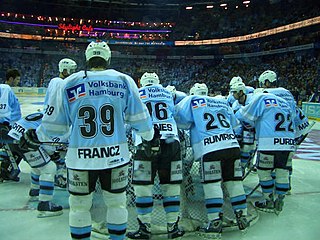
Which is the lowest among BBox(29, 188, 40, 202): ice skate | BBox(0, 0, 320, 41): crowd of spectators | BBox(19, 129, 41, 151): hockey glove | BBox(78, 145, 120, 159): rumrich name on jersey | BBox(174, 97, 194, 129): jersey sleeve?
BBox(29, 188, 40, 202): ice skate

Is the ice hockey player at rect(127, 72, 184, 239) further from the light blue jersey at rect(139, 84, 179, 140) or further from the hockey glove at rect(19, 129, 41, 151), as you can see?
the hockey glove at rect(19, 129, 41, 151)

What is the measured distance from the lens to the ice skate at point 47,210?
3.50m

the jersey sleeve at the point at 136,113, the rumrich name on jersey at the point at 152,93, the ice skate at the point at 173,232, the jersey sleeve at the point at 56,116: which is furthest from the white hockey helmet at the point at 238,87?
the jersey sleeve at the point at 56,116

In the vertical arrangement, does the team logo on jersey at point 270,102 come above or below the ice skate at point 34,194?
above

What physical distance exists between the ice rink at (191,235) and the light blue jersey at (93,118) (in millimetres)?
1180

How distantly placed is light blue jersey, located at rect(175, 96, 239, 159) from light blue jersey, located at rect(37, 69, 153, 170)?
41.6 inches

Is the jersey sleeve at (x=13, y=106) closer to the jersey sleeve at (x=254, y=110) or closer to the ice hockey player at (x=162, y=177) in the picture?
the ice hockey player at (x=162, y=177)

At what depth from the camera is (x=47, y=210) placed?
3.55 meters

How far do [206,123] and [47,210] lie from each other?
1877 millimetres

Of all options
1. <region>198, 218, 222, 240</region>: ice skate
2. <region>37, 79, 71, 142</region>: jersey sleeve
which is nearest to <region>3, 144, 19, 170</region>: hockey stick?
<region>37, 79, 71, 142</region>: jersey sleeve

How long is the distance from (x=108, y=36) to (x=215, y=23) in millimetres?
11071

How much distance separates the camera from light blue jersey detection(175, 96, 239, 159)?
3.15m

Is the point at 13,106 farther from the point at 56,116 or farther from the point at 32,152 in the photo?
the point at 56,116

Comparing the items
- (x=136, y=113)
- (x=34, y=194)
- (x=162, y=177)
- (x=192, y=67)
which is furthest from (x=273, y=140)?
(x=192, y=67)
